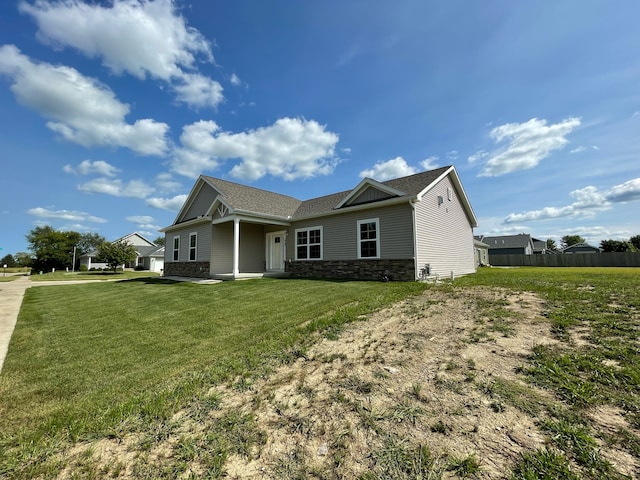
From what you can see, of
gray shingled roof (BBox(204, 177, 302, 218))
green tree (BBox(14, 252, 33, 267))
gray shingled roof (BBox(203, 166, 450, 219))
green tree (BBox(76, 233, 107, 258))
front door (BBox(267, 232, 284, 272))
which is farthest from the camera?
green tree (BBox(76, 233, 107, 258))

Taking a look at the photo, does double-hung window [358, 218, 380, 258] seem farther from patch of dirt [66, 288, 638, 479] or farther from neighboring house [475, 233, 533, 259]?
neighboring house [475, 233, 533, 259]

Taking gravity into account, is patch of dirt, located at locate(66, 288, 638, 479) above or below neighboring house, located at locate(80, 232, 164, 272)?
below

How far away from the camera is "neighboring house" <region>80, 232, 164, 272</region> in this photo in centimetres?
4162

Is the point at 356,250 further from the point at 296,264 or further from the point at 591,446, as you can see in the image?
the point at 591,446

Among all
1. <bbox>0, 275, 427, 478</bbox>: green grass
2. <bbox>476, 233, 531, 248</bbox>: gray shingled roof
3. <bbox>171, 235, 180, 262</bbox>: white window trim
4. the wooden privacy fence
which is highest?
<bbox>476, 233, 531, 248</bbox>: gray shingled roof

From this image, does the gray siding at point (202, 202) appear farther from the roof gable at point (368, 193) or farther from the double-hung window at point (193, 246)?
the roof gable at point (368, 193)

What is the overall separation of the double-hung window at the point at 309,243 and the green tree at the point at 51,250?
48.3 meters

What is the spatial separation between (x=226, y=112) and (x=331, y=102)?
229 inches

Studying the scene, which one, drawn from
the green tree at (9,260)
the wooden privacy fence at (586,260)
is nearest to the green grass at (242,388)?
the wooden privacy fence at (586,260)

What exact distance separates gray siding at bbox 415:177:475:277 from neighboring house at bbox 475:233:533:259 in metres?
32.7

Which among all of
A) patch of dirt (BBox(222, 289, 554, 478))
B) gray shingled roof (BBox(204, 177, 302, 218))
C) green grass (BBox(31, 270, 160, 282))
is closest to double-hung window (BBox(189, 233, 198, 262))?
gray shingled roof (BBox(204, 177, 302, 218))

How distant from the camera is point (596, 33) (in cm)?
760

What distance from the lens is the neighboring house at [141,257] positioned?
41.6m

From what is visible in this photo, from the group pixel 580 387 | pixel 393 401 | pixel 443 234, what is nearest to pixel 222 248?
pixel 443 234
